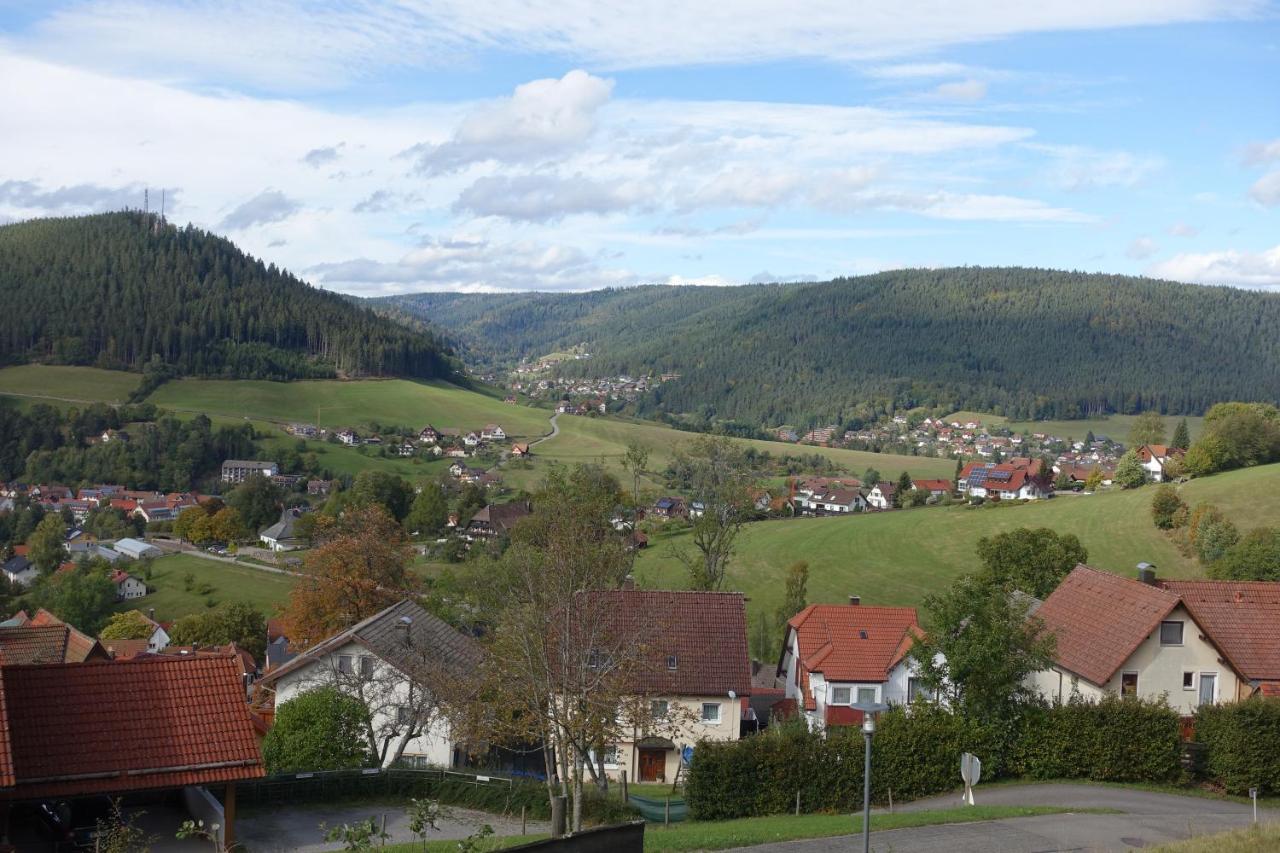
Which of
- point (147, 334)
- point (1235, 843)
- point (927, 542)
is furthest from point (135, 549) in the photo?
point (147, 334)

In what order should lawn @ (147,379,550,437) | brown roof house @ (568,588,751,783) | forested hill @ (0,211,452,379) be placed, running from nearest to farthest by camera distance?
brown roof house @ (568,588,751,783), lawn @ (147,379,550,437), forested hill @ (0,211,452,379)

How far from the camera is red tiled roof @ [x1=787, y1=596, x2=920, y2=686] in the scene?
3334 cm

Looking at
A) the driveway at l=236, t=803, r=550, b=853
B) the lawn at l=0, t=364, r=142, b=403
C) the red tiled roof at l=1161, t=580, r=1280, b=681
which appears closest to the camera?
the driveway at l=236, t=803, r=550, b=853

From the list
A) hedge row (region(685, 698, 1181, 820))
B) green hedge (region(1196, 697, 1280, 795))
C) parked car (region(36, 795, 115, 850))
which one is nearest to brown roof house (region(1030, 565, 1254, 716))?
hedge row (region(685, 698, 1181, 820))

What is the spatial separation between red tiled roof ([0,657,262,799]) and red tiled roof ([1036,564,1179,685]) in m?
17.7

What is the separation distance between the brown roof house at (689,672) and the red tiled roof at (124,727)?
11419 mm

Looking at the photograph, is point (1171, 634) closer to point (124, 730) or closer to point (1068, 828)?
point (1068, 828)

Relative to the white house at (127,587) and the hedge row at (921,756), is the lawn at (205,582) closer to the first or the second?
the white house at (127,587)

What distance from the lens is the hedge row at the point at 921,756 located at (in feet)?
67.1

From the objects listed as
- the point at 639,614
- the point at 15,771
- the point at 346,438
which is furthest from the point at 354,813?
the point at 346,438

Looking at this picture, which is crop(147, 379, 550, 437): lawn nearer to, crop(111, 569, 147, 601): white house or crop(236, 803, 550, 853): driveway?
crop(111, 569, 147, 601): white house

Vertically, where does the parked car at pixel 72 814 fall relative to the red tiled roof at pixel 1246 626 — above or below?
below

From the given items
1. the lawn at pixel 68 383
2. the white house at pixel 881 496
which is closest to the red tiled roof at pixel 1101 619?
the white house at pixel 881 496

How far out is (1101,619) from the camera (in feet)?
93.0
